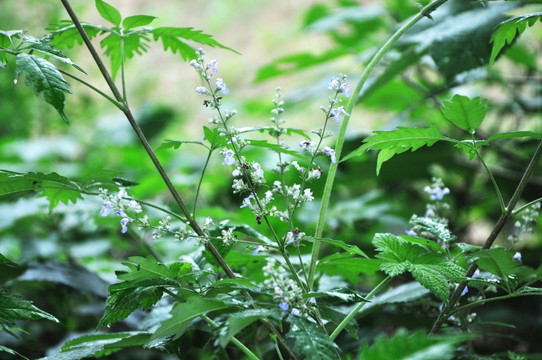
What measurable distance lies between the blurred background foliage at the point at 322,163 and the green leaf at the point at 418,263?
0.26 m

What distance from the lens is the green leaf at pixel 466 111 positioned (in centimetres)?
72

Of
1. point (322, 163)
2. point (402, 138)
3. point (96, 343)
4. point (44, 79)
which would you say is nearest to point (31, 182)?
point (44, 79)

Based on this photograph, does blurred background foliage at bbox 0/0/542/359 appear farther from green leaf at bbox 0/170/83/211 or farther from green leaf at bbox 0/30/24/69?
green leaf at bbox 0/30/24/69

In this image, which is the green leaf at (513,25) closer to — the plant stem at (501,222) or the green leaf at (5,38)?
the plant stem at (501,222)

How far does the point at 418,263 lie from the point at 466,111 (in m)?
0.23

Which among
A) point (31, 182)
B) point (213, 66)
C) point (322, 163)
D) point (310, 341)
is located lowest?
point (322, 163)

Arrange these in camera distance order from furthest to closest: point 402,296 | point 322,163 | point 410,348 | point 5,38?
1. point 322,163
2. point 402,296
3. point 5,38
4. point 410,348

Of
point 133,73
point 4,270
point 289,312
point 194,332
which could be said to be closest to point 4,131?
point 133,73

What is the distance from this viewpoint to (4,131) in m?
2.67

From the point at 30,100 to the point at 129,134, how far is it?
1.81 ft

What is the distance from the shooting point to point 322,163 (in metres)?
2.03

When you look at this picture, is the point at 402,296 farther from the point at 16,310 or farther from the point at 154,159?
the point at 16,310

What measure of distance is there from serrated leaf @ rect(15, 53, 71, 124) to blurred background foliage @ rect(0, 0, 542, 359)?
15 cm

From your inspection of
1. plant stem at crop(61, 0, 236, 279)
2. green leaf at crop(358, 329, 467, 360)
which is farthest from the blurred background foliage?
green leaf at crop(358, 329, 467, 360)
